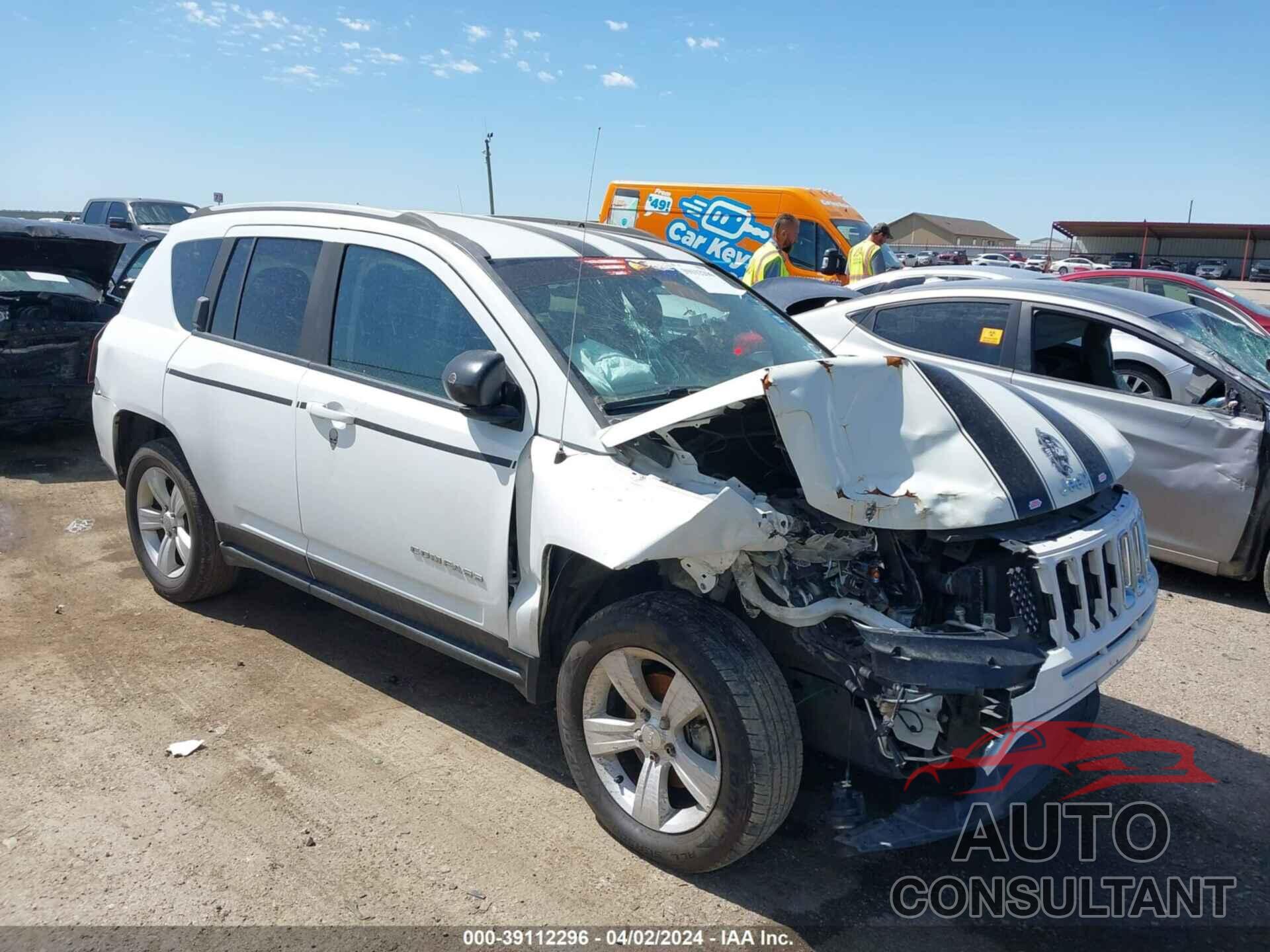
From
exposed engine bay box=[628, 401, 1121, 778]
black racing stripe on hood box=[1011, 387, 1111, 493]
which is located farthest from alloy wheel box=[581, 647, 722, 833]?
black racing stripe on hood box=[1011, 387, 1111, 493]

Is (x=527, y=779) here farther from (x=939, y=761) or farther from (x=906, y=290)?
(x=906, y=290)

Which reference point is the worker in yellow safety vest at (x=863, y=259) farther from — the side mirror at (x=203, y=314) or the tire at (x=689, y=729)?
the tire at (x=689, y=729)

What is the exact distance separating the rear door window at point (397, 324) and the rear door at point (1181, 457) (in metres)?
3.53

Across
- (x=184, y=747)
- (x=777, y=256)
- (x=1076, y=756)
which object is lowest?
(x=184, y=747)

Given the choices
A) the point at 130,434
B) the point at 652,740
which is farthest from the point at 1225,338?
the point at 130,434

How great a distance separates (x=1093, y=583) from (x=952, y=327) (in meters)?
3.63

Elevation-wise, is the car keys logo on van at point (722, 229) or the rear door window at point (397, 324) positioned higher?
the car keys logo on van at point (722, 229)

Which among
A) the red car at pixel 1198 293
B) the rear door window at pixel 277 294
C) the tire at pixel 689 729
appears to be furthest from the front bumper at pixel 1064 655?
the red car at pixel 1198 293

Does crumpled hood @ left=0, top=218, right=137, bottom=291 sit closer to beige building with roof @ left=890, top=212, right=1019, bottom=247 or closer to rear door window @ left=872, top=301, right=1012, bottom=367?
rear door window @ left=872, top=301, right=1012, bottom=367

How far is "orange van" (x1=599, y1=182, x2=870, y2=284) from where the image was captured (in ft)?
46.4

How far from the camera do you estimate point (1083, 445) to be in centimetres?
345

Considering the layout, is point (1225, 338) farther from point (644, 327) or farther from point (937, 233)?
point (937, 233)

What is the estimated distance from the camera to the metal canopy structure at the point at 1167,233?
5366cm

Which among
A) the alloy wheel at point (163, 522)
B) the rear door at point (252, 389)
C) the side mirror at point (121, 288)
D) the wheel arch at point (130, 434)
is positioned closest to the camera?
the rear door at point (252, 389)
